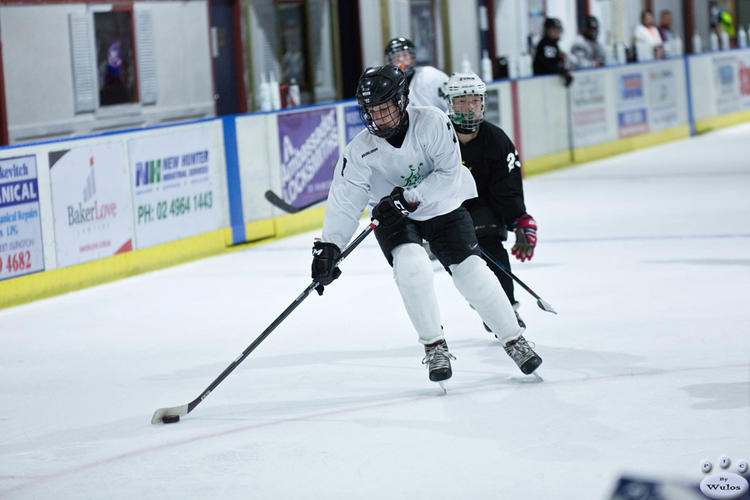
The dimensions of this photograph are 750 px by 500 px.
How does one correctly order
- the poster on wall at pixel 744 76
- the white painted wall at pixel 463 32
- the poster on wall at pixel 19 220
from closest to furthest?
the poster on wall at pixel 19 220, the white painted wall at pixel 463 32, the poster on wall at pixel 744 76

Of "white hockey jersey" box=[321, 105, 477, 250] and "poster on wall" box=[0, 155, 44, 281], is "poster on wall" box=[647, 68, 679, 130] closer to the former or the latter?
"poster on wall" box=[0, 155, 44, 281]

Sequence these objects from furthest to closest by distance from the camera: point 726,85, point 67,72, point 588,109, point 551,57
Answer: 1. point 726,85
2. point 588,109
3. point 551,57
4. point 67,72

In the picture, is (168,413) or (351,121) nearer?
(168,413)

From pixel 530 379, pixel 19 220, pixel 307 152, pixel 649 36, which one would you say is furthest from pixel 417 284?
pixel 649 36

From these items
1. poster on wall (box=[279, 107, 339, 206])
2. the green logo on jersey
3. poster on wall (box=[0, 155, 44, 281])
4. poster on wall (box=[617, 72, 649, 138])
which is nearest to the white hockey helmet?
the green logo on jersey

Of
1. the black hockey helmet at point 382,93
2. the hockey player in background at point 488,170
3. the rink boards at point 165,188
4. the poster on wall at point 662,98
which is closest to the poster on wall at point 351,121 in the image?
the rink boards at point 165,188

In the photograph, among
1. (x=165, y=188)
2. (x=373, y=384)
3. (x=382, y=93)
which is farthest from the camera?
(x=165, y=188)

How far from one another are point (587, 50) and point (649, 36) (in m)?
2.20

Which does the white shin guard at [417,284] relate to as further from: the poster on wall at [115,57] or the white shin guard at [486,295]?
the poster on wall at [115,57]

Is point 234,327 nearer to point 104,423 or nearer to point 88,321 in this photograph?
point 88,321

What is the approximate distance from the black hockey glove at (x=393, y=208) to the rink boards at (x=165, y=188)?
3.37m

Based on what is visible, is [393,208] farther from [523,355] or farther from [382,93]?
[523,355]

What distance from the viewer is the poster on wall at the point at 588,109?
13.9m

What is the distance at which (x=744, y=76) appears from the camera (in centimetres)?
1802
